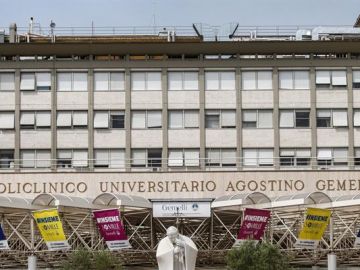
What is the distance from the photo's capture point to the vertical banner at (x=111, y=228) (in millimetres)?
69375

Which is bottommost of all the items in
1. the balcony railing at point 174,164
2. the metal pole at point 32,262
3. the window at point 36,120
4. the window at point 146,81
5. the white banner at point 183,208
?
the metal pole at point 32,262

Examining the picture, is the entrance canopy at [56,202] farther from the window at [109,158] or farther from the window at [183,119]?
the window at [183,119]

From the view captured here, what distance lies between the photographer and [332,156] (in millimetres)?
90750

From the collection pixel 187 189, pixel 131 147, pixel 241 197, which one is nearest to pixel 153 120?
pixel 131 147

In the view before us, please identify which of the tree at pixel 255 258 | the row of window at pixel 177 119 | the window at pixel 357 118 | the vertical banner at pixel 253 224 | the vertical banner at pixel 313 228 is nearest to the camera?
the tree at pixel 255 258

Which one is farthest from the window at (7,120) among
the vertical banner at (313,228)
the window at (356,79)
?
the vertical banner at (313,228)

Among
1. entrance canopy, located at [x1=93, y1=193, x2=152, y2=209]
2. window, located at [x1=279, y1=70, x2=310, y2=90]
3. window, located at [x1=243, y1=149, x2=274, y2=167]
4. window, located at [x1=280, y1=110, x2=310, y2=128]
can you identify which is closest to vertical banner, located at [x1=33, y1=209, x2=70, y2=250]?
entrance canopy, located at [x1=93, y1=193, x2=152, y2=209]

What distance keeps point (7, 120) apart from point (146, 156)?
32.0 feet

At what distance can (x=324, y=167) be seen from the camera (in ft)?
294

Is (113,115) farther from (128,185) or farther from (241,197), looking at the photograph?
(241,197)

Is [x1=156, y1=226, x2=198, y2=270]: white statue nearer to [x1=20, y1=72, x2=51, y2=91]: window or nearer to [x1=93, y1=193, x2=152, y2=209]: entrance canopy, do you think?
[x1=93, y1=193, x2=152, y2=209]: entrance canopy

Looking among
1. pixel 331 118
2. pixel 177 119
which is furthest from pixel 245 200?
pixel 331 118

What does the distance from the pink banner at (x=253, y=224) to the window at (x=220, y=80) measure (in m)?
22.0

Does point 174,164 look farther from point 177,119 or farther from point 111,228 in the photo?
point 111,228
